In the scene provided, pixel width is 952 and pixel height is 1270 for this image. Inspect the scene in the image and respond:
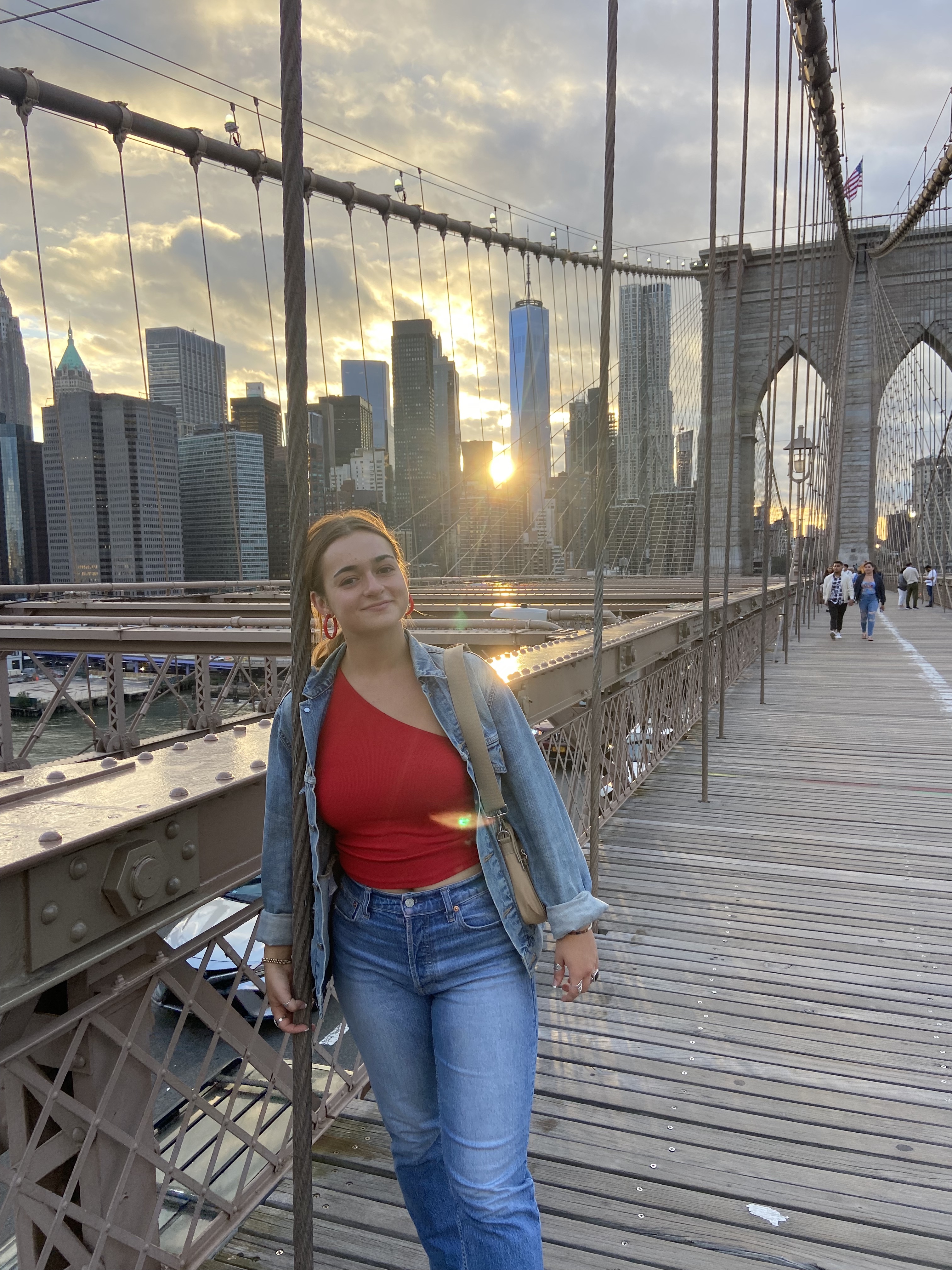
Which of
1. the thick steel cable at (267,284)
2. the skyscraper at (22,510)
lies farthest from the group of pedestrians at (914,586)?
the skyscraper at (22,510)

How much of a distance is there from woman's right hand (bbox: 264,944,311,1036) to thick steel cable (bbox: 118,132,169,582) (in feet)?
28.0

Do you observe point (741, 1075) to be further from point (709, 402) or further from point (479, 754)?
point (709, 402)

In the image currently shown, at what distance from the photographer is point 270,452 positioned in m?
10.4

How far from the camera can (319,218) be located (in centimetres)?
2044

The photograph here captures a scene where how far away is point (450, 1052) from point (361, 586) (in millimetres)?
678

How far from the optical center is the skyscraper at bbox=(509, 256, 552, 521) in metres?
18.8

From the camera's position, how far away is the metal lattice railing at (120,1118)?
115 centimetres

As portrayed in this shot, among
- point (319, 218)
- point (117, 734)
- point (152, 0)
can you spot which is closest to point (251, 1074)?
point (117, 734)

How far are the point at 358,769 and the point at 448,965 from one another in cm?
30

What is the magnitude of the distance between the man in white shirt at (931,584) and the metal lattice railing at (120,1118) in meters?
26.4

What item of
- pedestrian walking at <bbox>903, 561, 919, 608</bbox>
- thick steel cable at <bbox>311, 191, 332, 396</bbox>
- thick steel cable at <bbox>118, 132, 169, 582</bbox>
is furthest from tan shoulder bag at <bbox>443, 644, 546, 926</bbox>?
pedestrian walking at <bbox>903, 561, 919, 608</bbox>

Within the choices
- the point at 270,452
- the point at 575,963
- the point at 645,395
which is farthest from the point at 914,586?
the point at 575,963

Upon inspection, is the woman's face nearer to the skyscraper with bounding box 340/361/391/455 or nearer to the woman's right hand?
the woman's right hand

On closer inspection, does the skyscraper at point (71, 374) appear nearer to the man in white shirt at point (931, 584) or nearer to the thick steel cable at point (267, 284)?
the thick steel cable at point (267, 284)
